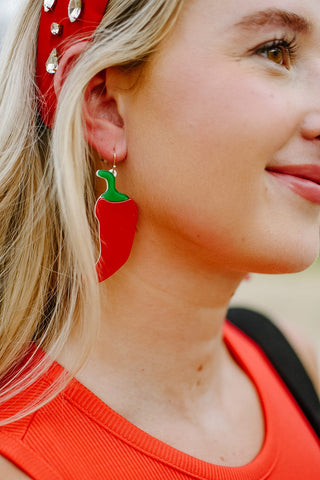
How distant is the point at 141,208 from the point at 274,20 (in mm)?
543

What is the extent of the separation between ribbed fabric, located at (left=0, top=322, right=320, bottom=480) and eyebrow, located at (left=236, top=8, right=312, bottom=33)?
93 centimetres

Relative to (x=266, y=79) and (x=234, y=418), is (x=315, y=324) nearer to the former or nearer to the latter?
(x=234, y=418)

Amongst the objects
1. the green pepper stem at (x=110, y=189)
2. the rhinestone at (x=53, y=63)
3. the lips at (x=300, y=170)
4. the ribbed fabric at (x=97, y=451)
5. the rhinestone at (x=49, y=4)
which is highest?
the rhinestone at (x=49, y=4)

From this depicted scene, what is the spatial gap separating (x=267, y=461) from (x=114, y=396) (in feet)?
1.49

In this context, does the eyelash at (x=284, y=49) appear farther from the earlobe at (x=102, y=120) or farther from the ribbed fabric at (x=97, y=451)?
the ribbed fabric at (x=97, y=451)

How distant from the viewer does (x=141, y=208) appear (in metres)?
1.57

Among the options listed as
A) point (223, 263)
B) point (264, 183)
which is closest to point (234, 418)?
point (223, 263)

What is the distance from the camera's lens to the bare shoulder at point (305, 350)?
2137mm

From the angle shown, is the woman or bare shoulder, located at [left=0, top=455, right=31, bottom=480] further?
the woman

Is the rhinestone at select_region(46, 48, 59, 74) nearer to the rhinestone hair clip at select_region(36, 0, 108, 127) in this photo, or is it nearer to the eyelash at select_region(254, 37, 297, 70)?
the rhinestone hair clip at select_region(36, 0, 108, 127)

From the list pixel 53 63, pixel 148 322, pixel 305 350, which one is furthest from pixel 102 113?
pixel 305 350

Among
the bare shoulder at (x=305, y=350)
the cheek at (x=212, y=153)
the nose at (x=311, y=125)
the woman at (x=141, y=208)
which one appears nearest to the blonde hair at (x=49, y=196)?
the woman at (x=141, y=208)

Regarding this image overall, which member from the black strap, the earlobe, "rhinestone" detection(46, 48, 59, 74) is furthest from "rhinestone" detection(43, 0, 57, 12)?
the black strap

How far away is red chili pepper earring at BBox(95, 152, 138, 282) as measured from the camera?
1.50m
